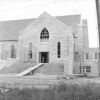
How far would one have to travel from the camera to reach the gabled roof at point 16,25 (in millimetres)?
35247

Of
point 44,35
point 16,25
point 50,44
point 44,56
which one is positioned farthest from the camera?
point 16,25

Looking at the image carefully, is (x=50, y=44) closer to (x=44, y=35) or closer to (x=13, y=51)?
(x=44, y=35)

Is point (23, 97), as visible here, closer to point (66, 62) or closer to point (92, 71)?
point (66, 62)

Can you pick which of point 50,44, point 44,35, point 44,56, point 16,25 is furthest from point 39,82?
point 16,25

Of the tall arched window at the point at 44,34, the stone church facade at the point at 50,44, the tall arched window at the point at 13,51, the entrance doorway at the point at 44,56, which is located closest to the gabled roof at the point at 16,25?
the tall arched window at the point at 13,51

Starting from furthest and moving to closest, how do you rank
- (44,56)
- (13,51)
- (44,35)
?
(13,51) < (44,56) < (44,35)

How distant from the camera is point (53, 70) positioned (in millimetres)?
22062

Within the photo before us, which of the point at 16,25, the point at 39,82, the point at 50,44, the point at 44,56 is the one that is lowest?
the point at 39,82

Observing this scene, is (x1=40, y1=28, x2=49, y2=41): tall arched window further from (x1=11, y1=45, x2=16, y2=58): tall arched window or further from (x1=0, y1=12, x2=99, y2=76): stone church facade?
(x1=11, y1=45, x2=16, y2=58): tall arched window

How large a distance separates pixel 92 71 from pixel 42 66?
10.6 meters

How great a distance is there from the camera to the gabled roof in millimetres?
35247

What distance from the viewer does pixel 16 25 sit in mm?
39438

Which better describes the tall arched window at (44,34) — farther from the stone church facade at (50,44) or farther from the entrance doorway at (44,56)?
the entrance doorway at (44,56)

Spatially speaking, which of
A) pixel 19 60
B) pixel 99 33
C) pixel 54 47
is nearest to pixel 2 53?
pixel 19 60
